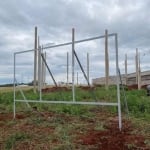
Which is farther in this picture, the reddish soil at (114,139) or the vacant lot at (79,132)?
the vacant lot at (79,132)

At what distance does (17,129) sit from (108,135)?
2.53 meters

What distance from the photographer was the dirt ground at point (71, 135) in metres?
6.37

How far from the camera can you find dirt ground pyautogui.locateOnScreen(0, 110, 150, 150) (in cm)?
637

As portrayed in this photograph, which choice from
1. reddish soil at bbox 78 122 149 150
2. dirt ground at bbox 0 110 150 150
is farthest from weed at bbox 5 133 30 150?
reddish soil at bbox 78 122 149 150

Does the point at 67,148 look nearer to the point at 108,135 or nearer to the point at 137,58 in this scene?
the point at 108,135

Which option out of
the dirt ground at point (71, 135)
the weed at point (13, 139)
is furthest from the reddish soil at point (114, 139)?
the weed at point (13, 139)

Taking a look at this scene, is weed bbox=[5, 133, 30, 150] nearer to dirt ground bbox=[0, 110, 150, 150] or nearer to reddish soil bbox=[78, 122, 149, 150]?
dirt ground bbox=[0, 110, 150, 150]

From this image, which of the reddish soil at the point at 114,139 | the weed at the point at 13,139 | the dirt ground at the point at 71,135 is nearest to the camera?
the reddish soil at the point at 114,139

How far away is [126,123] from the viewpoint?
28.2 feet

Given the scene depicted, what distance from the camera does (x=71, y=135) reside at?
732 centimetres

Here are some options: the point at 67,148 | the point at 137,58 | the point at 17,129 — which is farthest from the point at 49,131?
the point at 137,58

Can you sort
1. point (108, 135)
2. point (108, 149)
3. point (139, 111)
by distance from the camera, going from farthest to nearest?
point (139, 111) < point (108, 135) < point (108, 149)

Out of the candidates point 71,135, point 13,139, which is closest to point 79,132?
point 71,135

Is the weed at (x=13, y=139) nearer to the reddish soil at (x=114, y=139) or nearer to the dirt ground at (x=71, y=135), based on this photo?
the dirt ground at (x=71, y=135)
